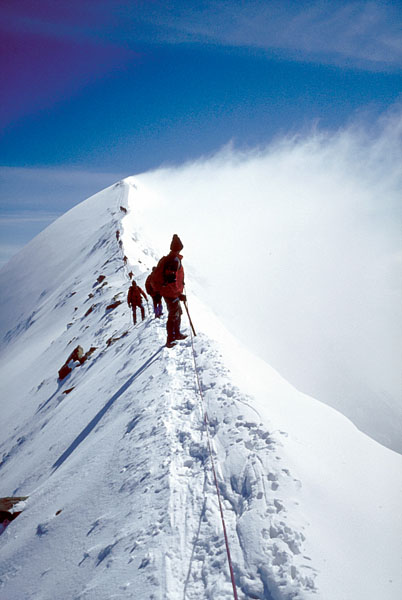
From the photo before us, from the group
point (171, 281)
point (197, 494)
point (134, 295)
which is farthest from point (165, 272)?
point (197, 494)

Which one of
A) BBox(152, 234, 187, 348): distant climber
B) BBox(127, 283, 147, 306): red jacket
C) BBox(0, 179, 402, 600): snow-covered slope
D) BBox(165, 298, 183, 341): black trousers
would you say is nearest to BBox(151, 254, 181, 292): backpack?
BBox(152, 234, 187, 348): distant climber

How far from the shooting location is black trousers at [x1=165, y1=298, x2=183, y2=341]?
30.4 ft

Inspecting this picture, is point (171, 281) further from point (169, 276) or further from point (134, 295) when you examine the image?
point (134, 295)

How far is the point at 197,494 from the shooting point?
455 cm

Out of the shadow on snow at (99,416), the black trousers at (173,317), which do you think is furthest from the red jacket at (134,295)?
the shadow on snow at (99,416)

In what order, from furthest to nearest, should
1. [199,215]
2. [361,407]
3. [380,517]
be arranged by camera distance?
[199,215]
[361,407]
[380,517]

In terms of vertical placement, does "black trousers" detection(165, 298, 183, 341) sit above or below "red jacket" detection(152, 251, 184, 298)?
below

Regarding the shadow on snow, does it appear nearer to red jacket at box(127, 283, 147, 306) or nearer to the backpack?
the backpack

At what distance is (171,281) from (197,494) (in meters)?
5.55

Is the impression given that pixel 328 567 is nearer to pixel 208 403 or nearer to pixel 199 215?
pixel 208 403

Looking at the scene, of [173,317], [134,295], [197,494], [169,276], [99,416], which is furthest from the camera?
[134,295]

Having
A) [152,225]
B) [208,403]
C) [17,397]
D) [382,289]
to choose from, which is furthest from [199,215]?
[382,289]

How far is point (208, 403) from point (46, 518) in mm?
3389

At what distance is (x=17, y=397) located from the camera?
1827 centimetres
